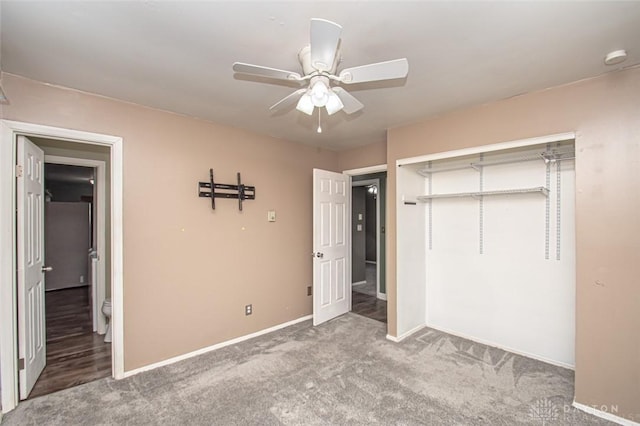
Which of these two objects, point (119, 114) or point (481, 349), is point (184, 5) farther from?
point (481, 349)

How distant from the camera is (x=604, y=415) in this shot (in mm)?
2039

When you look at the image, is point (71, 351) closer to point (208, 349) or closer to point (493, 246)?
point (208, 349)

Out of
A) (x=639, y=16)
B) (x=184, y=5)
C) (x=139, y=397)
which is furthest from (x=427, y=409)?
(x=184, y=5)

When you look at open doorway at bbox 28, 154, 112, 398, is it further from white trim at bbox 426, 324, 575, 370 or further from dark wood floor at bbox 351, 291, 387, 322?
white trim at bbox 426, 324, 575, 370

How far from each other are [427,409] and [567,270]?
1.83 metres

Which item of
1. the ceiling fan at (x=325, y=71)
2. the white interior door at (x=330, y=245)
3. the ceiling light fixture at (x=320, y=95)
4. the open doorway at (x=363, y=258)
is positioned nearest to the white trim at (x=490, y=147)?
the white interior door at (x=330, y=245)

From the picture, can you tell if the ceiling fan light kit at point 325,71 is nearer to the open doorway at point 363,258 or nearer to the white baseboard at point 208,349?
the white baseboard at point 208,349

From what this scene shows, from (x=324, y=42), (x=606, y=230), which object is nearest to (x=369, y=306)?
(x=606, y=230)

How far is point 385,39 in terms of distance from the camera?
65.9 inches

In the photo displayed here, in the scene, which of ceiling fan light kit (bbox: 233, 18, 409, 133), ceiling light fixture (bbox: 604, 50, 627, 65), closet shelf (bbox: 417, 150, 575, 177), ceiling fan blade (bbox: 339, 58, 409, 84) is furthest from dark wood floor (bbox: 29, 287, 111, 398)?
ceiling light fixture (bbox: 604, 50, 627, 65)

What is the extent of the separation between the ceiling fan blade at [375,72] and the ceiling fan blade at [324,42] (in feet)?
0.36

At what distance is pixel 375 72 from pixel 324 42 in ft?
1.11

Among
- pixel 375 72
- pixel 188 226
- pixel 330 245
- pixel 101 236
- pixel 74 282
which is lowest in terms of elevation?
pixel 74 282

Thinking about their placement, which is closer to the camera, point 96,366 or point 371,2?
point 371,2
